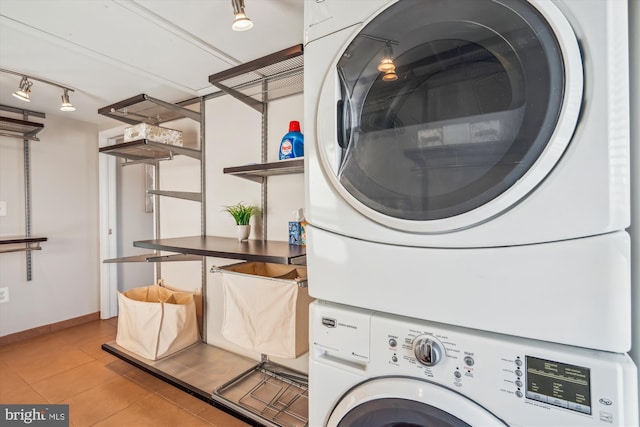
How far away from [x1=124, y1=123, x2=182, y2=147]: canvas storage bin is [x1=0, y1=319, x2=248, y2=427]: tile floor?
154cm

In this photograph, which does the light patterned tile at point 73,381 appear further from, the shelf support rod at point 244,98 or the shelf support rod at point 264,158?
the shelf support rod at point 244,98

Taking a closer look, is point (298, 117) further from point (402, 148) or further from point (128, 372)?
point (128, 372)

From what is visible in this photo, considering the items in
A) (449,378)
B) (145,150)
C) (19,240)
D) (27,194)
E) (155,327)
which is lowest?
(155,327)

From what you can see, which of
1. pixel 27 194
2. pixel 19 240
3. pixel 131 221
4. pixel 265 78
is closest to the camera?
pixel 265 78

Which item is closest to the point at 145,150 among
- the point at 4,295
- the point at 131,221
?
the point at 131,221

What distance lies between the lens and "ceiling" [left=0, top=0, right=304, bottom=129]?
4.06 ft

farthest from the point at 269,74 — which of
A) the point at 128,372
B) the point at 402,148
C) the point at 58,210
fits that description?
the point at 58,210

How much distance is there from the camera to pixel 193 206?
2234mm

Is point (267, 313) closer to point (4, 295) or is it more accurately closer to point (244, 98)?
point (244, 98)

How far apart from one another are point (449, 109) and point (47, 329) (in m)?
3.62

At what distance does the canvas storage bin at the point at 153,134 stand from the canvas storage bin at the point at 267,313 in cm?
96

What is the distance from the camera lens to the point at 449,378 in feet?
2.18

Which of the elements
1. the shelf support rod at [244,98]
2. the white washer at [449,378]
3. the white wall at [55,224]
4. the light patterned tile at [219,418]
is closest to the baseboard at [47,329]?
the white wall at [55,224]

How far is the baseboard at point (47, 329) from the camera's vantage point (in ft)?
8.20
